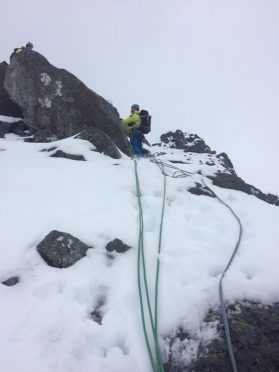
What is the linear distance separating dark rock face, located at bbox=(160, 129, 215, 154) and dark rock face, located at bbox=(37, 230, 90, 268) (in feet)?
58.9

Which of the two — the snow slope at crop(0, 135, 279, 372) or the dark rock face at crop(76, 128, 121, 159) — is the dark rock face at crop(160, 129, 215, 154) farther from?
the snow slope at crop(0, 135, 279, 372)

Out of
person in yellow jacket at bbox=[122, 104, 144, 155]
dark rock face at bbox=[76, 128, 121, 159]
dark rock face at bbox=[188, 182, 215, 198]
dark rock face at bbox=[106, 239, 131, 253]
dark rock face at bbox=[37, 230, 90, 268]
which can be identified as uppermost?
person in yellow jacket at bbox=[122, 104, 144, 155]

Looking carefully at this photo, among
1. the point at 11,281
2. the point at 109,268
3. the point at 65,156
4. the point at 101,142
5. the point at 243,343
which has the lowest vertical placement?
the point at 11,281

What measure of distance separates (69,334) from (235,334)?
1.61m

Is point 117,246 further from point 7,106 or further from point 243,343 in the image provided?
point 7,106

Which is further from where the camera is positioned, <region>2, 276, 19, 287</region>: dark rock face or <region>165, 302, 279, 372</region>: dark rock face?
<region>2, 276, 19, 287</region>: dark rock face

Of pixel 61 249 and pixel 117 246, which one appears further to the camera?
pixel 117 246

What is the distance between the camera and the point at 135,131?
12.3 metres

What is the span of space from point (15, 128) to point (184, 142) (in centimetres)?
1317

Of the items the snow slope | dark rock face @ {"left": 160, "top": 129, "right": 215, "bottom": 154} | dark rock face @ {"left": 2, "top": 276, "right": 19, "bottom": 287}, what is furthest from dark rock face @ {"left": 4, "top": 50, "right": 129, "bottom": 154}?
dark rock face @ {"left": 160, "top": 129, "right": 215, "bottom": 154}

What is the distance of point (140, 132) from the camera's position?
1230 centimetres

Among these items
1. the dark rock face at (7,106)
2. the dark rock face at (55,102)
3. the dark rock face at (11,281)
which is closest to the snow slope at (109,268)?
the dark rock face at (11,281)

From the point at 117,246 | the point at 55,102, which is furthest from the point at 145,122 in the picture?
the point at 117,246

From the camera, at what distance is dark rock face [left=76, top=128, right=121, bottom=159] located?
9664 mm
